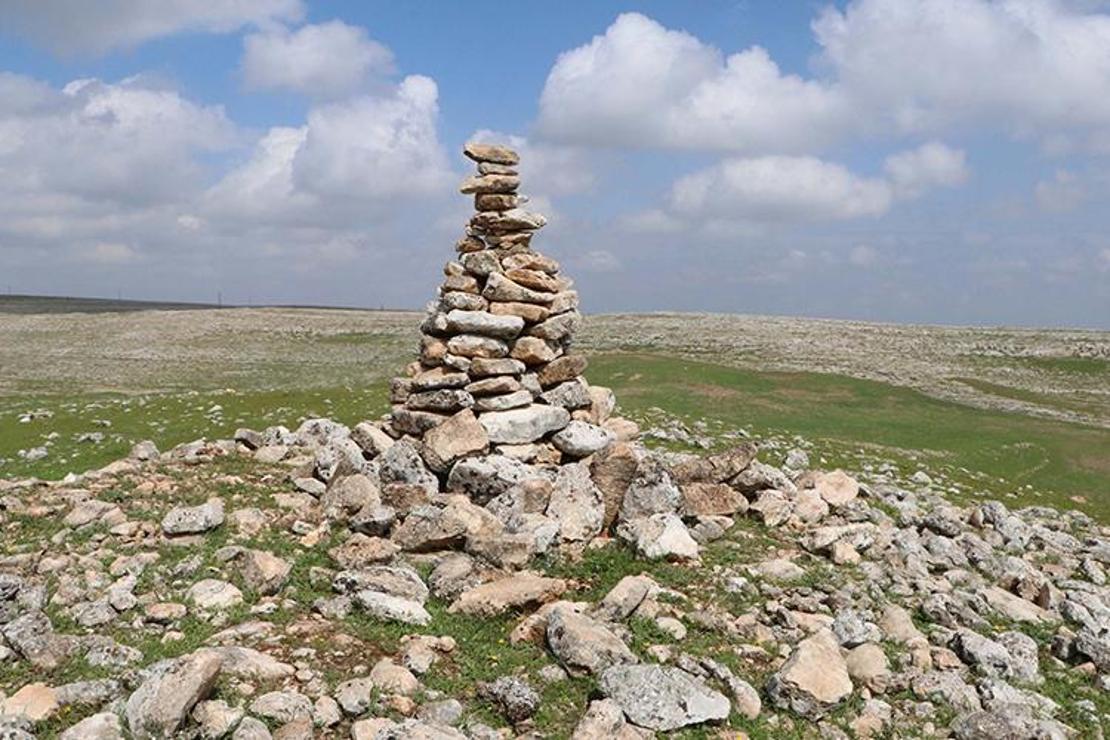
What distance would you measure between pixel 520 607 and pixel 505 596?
0.89 ft

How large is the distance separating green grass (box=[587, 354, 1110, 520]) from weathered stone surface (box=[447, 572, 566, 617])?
21.8 metres

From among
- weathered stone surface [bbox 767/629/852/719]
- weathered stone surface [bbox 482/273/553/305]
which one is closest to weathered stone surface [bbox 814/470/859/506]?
weathered stone surface [bbox 482/273/553/305]

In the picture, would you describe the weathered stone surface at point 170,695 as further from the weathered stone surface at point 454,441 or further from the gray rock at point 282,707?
the weathered stone surface at point 454,441

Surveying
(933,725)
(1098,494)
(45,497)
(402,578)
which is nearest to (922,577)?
(933,725)

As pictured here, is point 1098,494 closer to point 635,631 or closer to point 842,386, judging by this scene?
point 842,386

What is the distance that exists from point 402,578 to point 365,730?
12.5 feet

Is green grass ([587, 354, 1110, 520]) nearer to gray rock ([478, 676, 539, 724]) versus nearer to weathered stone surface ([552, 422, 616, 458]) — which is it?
weathered stone surface ([552, 422, 616, 458])

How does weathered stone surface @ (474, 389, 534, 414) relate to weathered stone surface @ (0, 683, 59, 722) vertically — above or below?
above

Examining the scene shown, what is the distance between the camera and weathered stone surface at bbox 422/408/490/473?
17.2 m

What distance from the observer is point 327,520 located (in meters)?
16.3

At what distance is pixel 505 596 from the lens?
1304cm

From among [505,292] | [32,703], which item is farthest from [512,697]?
[505,292]

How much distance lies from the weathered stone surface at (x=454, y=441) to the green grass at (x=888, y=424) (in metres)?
19.5

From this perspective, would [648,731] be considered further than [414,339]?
No
